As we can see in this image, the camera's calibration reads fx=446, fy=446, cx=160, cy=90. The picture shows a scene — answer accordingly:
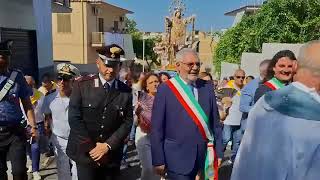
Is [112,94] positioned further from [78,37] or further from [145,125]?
[78,37]

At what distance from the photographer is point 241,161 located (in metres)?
2.40

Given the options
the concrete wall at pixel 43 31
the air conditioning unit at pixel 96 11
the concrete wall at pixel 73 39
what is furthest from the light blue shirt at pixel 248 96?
the air conditioning unit at pixel 96 11

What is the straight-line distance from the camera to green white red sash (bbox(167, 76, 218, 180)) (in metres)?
4.02

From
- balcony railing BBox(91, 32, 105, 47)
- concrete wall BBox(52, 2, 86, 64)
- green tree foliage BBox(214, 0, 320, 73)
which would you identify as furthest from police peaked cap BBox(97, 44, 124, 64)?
balcony railing BBox(91, 32, 105, 47)

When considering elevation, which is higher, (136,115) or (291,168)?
(291,168)

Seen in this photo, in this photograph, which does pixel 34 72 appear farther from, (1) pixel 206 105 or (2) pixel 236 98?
(1) pixel 206 105

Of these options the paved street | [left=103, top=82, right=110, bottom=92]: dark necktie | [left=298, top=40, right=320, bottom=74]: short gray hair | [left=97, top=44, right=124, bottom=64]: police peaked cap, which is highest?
[left=298, top=40, right=320, bottom=74]: short gray hair

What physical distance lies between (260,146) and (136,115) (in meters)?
3.46

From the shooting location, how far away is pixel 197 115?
13.2ft

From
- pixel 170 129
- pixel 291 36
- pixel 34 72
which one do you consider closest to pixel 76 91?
Result: pixel 170 129

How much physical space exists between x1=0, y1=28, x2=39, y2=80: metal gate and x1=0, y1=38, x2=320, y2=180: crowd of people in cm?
645

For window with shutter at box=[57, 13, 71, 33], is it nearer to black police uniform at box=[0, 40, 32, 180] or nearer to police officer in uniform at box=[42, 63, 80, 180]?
police officer in uniform at box=[42, 63, 80, 180]

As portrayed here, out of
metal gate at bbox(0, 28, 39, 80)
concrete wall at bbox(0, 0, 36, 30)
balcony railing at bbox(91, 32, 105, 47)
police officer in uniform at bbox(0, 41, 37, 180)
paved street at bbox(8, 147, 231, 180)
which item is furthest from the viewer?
balcony railing at bbox(91, 32, 105, 47)

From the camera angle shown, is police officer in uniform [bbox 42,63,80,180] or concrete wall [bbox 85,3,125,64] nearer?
police officer in uniform [bbox 42,63,80,180]
